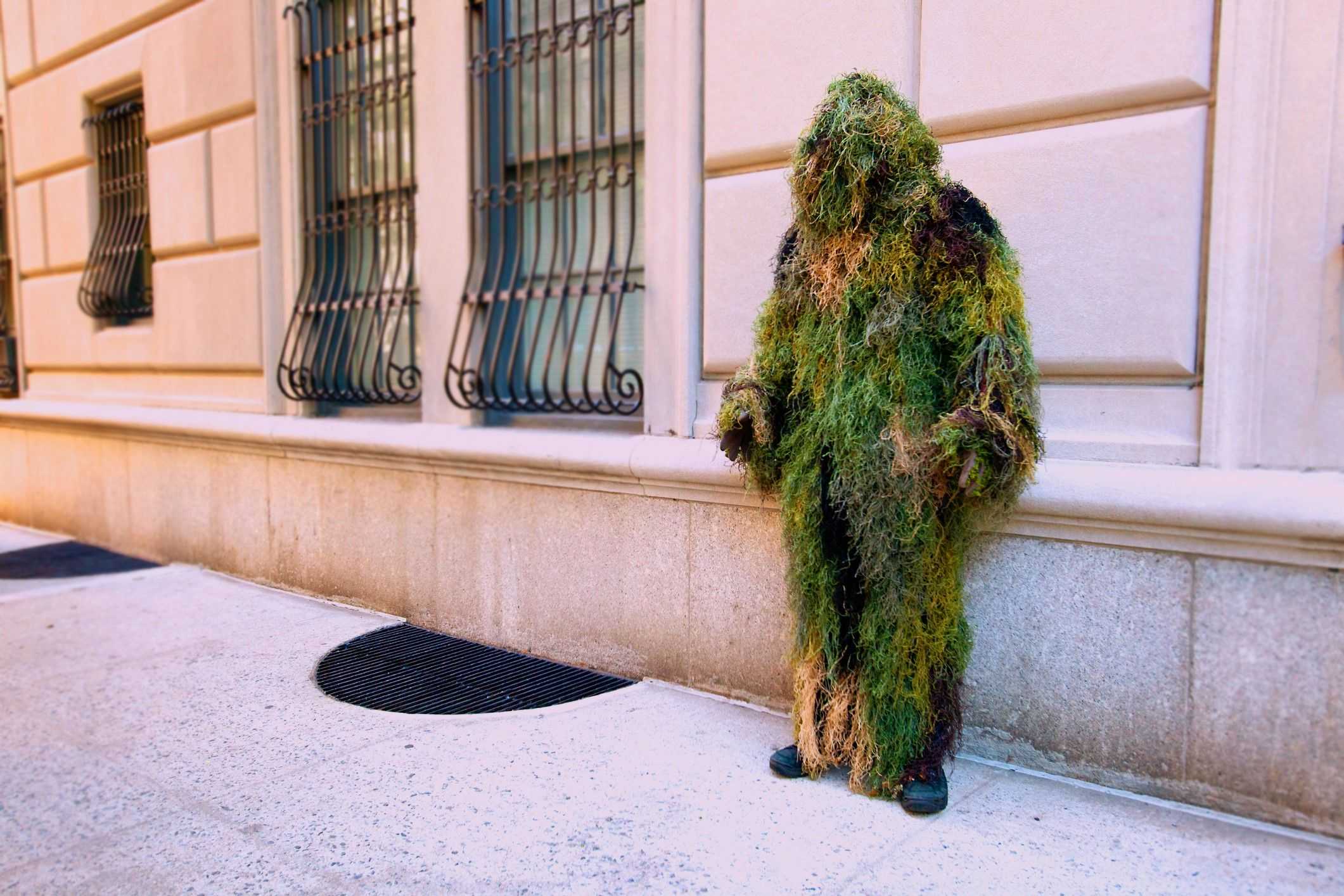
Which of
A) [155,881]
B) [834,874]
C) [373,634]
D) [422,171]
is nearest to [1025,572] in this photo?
[834,874]

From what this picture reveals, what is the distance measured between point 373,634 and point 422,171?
2.67 metres

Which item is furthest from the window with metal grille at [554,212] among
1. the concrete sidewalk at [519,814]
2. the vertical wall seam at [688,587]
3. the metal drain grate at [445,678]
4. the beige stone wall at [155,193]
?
the beige stone wall at [155,193]

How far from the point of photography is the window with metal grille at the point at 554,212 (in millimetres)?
4789

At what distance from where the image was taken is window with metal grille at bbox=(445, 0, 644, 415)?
15.7ft

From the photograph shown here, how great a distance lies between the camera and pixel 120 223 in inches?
316

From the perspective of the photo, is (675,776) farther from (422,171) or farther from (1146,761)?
(422,171)

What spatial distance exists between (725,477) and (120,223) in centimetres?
666

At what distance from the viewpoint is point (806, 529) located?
3105 millimetres

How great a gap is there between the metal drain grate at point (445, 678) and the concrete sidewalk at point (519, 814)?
160 mm

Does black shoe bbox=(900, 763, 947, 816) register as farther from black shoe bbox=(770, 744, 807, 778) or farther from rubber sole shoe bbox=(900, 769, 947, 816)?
black shoe bbox=(770, 744, 807, 778)

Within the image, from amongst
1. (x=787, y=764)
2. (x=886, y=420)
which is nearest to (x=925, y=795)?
(x=787, y=764)

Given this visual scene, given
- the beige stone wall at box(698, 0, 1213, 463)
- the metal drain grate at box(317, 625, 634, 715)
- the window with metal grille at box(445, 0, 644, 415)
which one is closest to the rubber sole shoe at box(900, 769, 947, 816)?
the beige stone wall at box(698, 0, 1213, 463)

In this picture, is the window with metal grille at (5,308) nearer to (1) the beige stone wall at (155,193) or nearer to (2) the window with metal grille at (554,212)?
(1) the beige stone wall at (155,193)

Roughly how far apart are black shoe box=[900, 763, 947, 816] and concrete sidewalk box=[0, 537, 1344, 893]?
40mm
